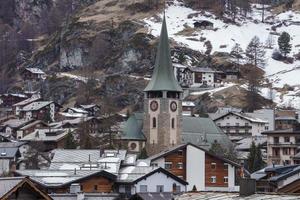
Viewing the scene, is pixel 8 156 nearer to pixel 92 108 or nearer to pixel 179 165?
pixel 179 165

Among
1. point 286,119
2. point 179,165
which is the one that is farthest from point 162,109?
point 179,165

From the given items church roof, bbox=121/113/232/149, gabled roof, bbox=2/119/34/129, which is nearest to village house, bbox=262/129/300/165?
church roof, bbox=121/113/232/149

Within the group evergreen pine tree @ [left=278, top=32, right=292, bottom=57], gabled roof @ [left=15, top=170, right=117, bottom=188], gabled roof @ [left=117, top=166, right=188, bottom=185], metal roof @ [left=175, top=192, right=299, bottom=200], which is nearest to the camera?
metal roof @ [left=175, top=192, right=299, bottom=200]

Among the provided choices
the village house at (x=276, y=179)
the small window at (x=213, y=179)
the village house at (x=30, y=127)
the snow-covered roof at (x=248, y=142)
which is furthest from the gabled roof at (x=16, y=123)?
the village house at (x=276, y=179)

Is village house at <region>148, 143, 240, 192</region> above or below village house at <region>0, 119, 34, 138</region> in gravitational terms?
below

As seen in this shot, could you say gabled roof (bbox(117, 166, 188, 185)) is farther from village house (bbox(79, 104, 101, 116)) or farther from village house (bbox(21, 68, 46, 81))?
village house (bbox(21, 68, 46, 81))

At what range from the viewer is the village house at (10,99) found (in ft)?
604

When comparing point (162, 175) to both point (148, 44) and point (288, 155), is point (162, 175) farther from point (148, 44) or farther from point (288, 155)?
point (148, 44)

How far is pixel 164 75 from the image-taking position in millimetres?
130250

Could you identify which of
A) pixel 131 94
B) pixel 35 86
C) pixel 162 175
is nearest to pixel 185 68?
pixel 131 94

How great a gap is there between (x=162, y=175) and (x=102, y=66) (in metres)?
126

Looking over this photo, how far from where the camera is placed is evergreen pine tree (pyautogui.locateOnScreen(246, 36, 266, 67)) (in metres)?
188

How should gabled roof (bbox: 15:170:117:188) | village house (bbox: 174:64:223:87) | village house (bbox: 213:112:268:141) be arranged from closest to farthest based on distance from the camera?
gabled roof (bbox: 15:170:117:188) → village house (bbox: 213:112:268:141) → village house (bbox: 174:64:223:87)

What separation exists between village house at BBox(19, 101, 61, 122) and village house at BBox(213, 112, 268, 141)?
103 ft
